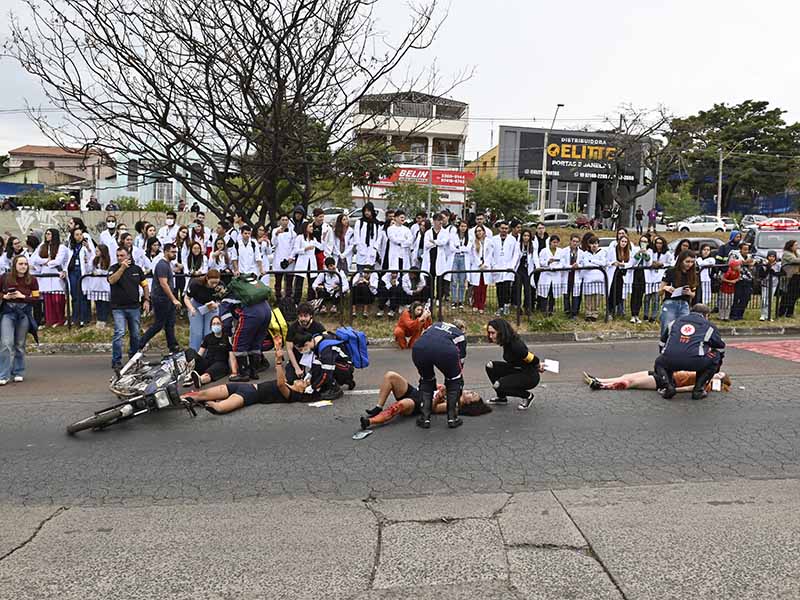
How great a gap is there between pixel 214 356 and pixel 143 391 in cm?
178

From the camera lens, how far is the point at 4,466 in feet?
20.4

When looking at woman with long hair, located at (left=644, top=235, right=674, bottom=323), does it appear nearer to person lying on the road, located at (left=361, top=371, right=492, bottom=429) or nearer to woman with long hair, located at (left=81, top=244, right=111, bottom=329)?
person lying on the road, located at (left=361, top=371, right=492, bottom=429)

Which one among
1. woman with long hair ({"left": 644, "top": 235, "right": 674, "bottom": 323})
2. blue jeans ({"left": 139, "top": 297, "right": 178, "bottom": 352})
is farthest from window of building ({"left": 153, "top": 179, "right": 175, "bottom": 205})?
woman with long hair ({"left": 644, "top": 235, "right": 674, "bottom": 323})

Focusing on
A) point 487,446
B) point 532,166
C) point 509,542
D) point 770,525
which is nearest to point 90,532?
point 509,542

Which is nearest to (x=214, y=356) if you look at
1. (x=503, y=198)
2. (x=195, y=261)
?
(x=195, y=261)

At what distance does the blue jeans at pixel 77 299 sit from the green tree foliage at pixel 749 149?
178ft

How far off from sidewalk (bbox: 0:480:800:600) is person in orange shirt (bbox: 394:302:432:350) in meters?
5.97

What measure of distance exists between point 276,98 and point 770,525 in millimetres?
11718

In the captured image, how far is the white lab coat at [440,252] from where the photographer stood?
47.1ft

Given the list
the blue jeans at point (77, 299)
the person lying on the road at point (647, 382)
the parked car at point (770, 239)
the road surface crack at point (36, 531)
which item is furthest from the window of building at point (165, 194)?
the road surface crack at point (36, 531)

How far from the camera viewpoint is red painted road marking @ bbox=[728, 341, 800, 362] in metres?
11.2

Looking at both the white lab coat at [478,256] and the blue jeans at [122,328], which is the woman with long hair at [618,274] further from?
the blue jeans at [122,328]

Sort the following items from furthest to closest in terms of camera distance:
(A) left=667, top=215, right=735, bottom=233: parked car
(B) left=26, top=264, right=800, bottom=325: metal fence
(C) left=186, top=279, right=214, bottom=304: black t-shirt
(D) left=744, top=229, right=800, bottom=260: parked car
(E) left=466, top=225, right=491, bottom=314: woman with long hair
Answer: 1. (A) left=667, top=215, right=735, bottom=233: parked car
2. (D) left=744, top=229, right=800, bottom=260: parked car
3. (E) left=466, top=225, right=491, bottom=314: woman with long hair
4. (B) left=26, top=264, right=800, bottom=325: metal fence
5. (C) left=186, top=279, right=214, bottom=304: black t-shirt

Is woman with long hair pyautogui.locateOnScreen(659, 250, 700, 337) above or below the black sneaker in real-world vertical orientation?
above
